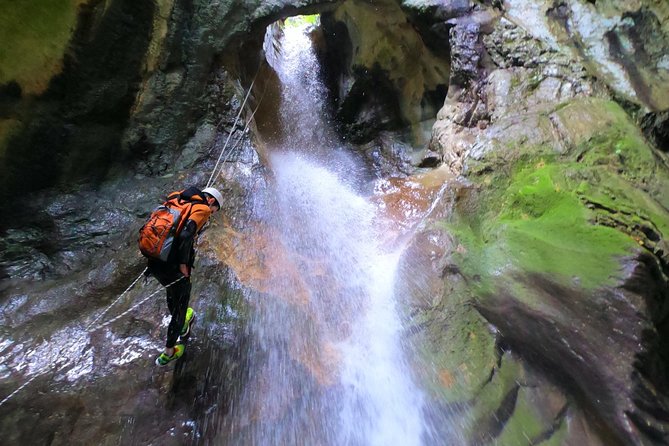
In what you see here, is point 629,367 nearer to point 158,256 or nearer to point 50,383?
point 158,256

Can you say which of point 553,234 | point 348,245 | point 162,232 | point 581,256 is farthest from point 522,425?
point 162,232

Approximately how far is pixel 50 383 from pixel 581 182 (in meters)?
6.18

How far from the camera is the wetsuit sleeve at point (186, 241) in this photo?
3.67m

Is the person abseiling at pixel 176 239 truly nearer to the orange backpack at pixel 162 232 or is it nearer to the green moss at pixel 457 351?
the orange backpack at pixel 162 232

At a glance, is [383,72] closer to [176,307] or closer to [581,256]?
[581,256]

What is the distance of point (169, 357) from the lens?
4.25m

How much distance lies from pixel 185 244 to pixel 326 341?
228 centimetres

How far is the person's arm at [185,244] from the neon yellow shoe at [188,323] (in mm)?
969

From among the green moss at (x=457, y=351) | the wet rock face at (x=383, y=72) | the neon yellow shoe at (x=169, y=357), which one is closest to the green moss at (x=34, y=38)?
the neon yellow shoe at (x=169, y=357)

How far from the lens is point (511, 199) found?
470cm

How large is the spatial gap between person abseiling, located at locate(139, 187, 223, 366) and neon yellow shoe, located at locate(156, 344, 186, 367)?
10.4 inches

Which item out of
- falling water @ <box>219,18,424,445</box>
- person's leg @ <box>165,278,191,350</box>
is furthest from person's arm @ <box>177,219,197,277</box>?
falling water @ <box>219,18,424,445</box>

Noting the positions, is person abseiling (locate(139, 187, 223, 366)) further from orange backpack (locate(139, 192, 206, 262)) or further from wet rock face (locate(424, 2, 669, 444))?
wet rock face (locate(424, 2, 669, 444))

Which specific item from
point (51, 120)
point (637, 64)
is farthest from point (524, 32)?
point (51, 120)
